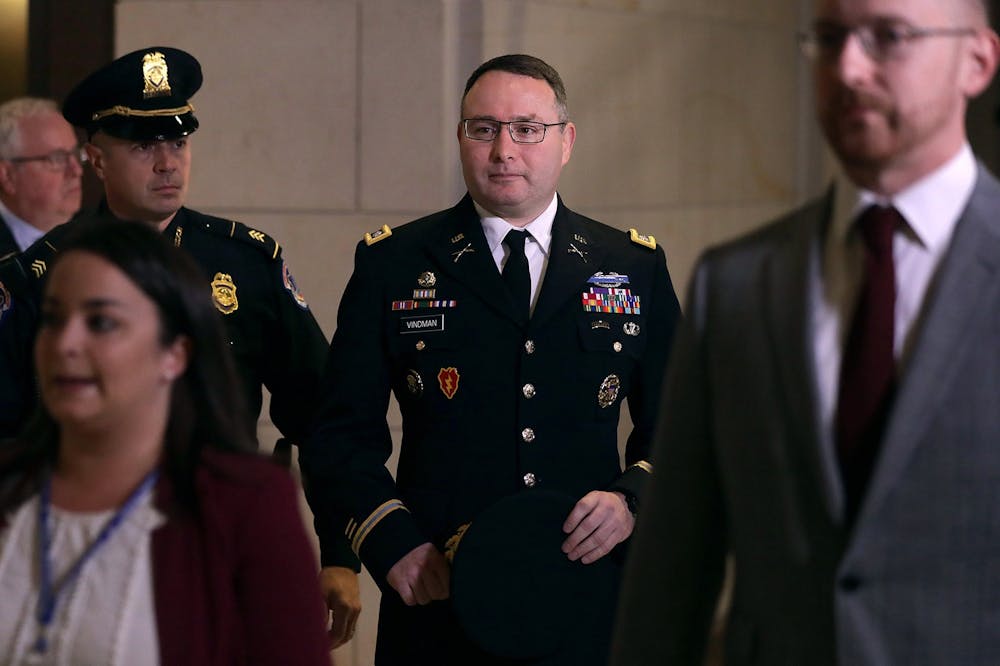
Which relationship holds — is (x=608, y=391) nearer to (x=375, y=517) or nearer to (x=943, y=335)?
(x=375, y=517)

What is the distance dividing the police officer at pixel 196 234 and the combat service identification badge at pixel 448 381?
16.3 inches

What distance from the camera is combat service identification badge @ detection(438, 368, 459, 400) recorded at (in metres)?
3.19

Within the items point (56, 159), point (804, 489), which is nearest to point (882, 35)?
point (804, 489)

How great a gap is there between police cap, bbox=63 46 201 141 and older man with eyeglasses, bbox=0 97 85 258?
6.27 ft

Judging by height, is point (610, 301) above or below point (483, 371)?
above

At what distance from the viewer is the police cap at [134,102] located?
11.7 feet

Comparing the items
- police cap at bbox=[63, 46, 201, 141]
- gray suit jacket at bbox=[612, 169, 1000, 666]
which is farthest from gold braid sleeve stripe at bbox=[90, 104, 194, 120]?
gray suit jacket at bbox=[612, 169, 1000, 666]

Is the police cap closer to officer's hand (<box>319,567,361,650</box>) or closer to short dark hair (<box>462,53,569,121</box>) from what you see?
short dark hair (<box>462,53,569,121</box>)

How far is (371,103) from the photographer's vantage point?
17.8ft

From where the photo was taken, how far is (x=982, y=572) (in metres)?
1.83

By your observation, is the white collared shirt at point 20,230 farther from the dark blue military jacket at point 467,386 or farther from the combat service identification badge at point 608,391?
the combat service identification badge at point 608,391

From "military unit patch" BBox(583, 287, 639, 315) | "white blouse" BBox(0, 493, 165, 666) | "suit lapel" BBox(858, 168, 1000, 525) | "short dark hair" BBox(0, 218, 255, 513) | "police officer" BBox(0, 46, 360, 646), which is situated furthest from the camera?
"police officer" BBox(0, 46, 360, 646)

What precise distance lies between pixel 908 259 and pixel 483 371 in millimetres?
1410

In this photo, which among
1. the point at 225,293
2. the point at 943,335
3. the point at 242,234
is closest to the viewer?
the point at 943,335
